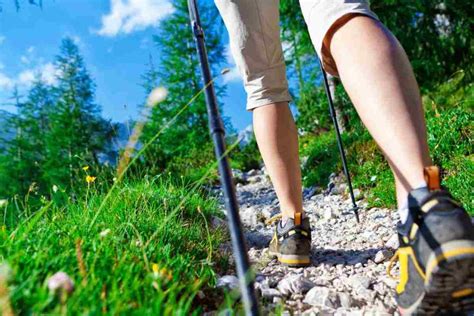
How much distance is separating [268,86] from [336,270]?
0.95 meters

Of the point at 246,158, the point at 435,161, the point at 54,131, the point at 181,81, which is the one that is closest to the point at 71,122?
the point at 54,131

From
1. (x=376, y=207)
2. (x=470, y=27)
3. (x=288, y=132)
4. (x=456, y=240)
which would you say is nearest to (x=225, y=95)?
(x=470, y=27)

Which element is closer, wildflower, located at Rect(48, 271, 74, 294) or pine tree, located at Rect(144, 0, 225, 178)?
wildflower, located at Rect(48, 271, 74, 294)

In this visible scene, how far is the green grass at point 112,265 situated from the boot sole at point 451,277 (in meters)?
0.57

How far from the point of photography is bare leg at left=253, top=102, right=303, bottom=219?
2150 mm

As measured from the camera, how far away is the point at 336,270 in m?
2.16

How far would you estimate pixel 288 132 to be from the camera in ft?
7.14

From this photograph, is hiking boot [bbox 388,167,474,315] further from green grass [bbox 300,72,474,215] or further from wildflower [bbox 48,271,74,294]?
green grass [bbox 300,72,474,215]

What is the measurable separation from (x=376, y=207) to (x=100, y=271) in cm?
312

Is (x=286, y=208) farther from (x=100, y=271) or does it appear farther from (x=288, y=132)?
(x=100, y=271)

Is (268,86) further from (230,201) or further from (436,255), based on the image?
(436,255)

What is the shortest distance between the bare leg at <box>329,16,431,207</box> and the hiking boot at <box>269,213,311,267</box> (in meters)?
0.88

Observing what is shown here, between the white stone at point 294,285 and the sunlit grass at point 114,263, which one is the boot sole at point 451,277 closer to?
the sunlit grass at point 114,263

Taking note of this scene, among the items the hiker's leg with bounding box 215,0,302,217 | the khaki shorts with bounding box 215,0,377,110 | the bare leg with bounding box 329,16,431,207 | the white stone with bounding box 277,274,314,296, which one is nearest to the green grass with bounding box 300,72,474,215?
the hiker's leg with bounding box 215,0,302,217
